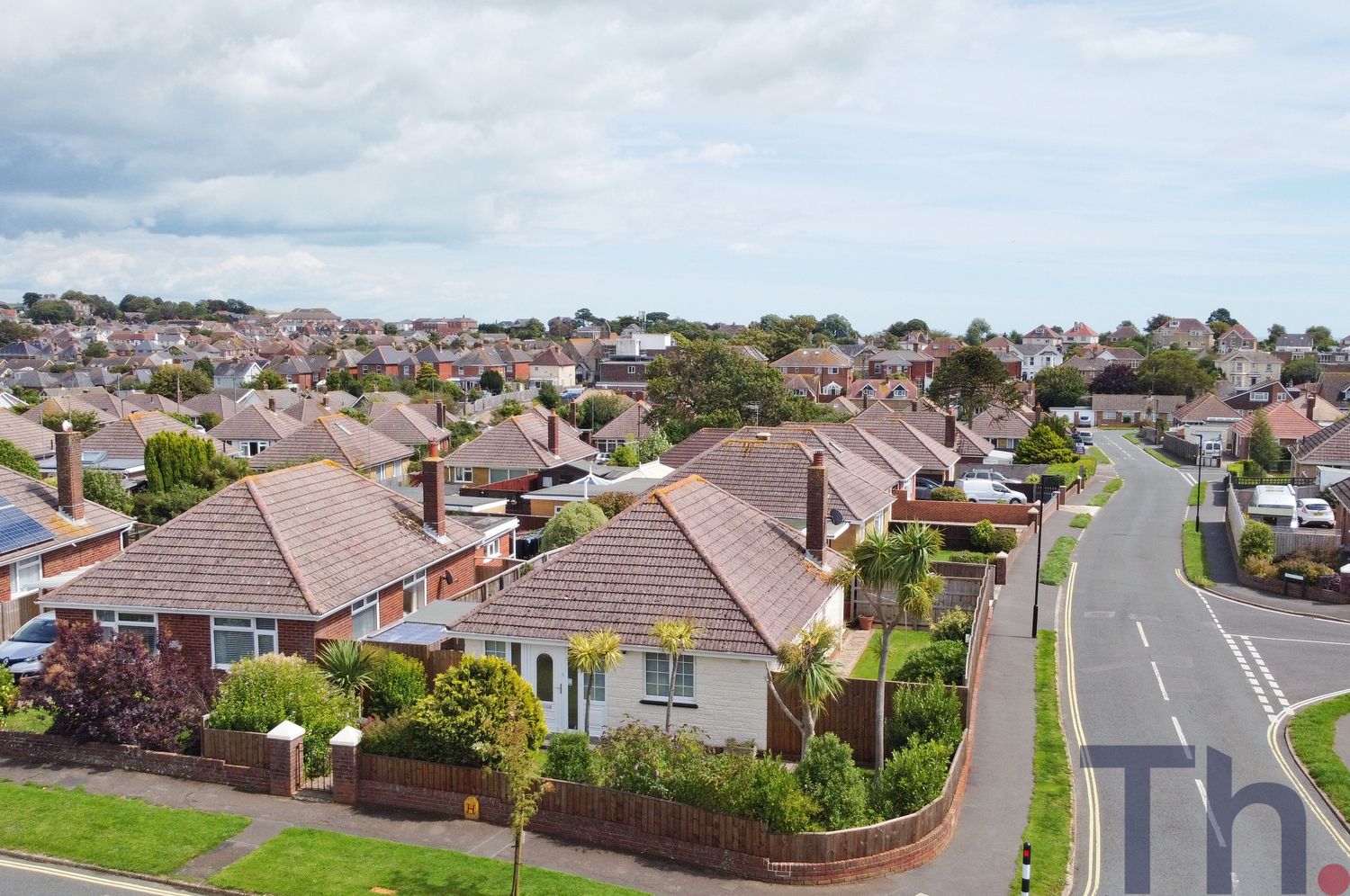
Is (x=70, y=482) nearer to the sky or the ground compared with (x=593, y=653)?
nearer to the sky

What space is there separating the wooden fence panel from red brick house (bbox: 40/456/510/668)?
386 cm

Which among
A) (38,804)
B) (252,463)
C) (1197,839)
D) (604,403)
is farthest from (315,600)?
(604,403)

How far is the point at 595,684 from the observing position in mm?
22641

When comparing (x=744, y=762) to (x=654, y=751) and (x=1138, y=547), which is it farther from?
(x=1138, y=547)

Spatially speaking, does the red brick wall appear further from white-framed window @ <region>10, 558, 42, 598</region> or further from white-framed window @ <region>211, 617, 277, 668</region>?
white-framed window @ <region>211, 617, 277, 668</region>

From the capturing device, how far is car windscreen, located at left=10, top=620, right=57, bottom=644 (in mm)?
27188

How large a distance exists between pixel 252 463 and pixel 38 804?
40490 mm

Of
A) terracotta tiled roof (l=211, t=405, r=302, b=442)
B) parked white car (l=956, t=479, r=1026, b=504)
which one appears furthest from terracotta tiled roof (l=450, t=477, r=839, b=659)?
terracotta tiled roof (l=211, t=405, r=302, b=442)

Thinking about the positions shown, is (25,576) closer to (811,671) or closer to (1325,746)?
(811,671)

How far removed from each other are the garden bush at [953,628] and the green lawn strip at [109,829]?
1741 cm

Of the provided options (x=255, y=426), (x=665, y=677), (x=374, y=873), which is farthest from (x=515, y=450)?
(x=374, y=873)

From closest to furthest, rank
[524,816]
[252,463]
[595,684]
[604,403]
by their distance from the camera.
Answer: [524,816] → [595,684] → [252,463] → [604,403]

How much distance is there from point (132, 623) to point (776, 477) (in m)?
20.9

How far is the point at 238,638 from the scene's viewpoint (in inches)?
958
